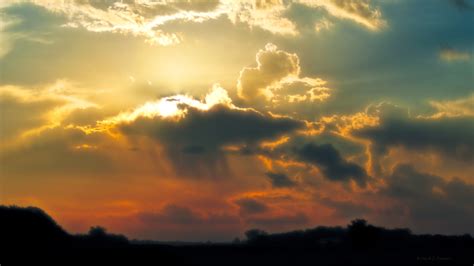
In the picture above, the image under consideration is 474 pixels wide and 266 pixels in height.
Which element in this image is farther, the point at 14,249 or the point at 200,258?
the point at 200,258

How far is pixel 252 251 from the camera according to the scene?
114 m

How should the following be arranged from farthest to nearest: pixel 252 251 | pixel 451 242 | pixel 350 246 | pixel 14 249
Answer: pixel 451 242 < pixel 350 246 < pixel 252 251 < pixel 14 249

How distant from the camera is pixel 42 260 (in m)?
71.4

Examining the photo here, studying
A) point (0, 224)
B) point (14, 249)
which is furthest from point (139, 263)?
point (0, 224)

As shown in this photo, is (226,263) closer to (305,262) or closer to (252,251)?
(305,262)

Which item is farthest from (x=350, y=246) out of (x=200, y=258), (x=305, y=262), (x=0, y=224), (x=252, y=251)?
(x=0, y=224)

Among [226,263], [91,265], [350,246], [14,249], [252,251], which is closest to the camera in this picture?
[91,265]

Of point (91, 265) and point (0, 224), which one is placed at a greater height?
point (0, 224)

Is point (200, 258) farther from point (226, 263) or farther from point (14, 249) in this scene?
point (14, 249)

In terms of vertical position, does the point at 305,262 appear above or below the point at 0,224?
below

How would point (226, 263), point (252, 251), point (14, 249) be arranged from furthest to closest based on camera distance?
point (252, 251), point (226, 263), point (14, 249)

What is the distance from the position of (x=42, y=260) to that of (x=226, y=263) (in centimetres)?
2908

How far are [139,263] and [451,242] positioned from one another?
111 metres

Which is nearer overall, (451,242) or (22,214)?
(22,214)
